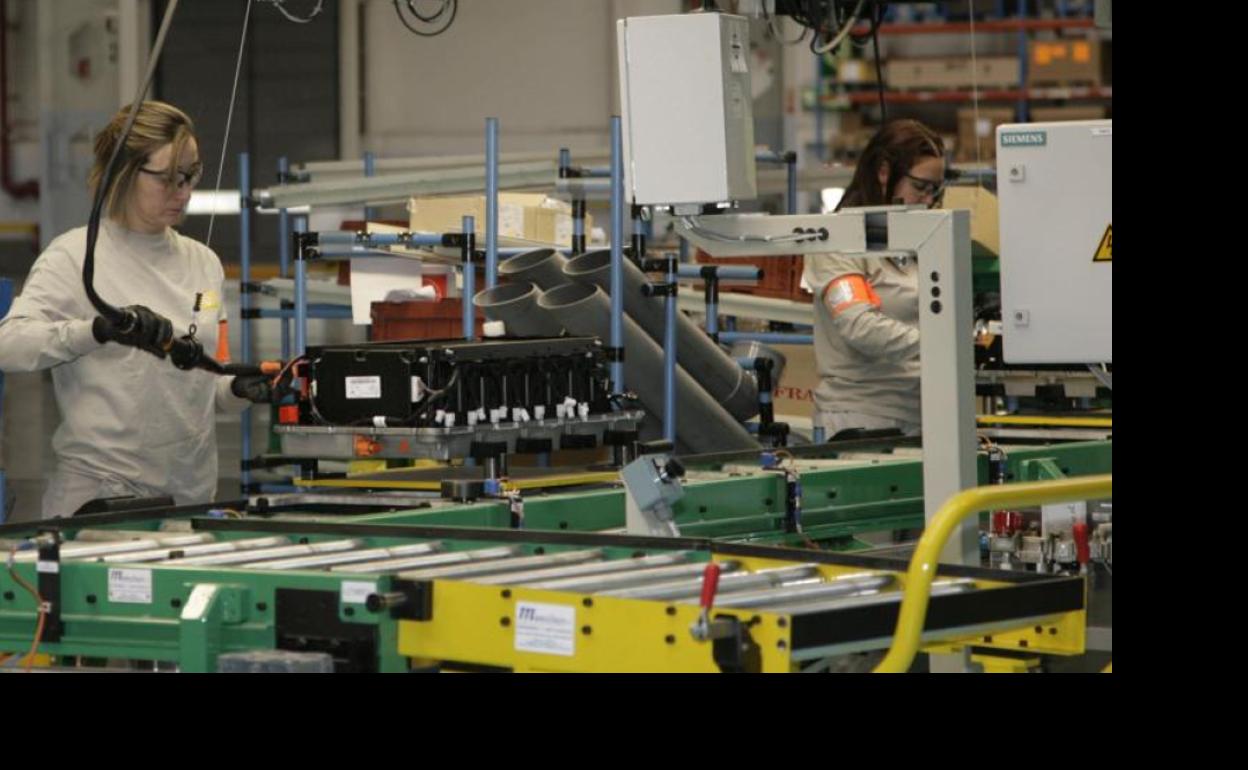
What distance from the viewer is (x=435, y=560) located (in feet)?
9.89

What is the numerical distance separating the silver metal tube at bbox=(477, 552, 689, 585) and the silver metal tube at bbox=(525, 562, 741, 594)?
3 cm

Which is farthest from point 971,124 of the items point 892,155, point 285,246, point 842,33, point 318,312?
point 892,155

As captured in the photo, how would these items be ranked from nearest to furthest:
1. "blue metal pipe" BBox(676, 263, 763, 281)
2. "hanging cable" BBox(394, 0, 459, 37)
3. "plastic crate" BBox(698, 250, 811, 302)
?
"hanging cable" BBox(394, 0, 459, 37) → "blue metal pipe" BBox(676, 263, 763, 281) → "plastic crate" BBox(698, 250, 811, 302)

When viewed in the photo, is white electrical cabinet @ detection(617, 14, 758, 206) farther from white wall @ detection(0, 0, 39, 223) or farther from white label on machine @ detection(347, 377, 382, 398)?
white wall @ detection(0, 0, 39, 223)

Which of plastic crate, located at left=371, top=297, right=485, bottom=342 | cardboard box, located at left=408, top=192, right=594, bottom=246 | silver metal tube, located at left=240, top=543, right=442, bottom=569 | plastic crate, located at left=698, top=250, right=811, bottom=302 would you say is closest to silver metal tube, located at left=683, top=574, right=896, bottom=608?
silver metal tube, located at left=240, top=543, right=442, bottom=569

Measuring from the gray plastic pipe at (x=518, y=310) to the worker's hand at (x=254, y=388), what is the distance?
1.20 m

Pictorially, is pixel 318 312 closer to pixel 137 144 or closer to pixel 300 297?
pixel 300 297

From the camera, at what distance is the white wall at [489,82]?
8453 mm

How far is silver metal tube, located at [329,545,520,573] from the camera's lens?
2.92 m

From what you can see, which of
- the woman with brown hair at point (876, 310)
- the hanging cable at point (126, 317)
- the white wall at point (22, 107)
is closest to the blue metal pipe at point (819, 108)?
the white wall at point (22, 107)

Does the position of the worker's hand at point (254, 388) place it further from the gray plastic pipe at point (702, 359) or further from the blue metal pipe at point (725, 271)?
the blue metal pipe at point (725, 271)

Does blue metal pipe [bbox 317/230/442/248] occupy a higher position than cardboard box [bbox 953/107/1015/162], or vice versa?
cardboard box [bbox 953/107/1015/162]

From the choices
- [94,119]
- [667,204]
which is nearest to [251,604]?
[667,204]
